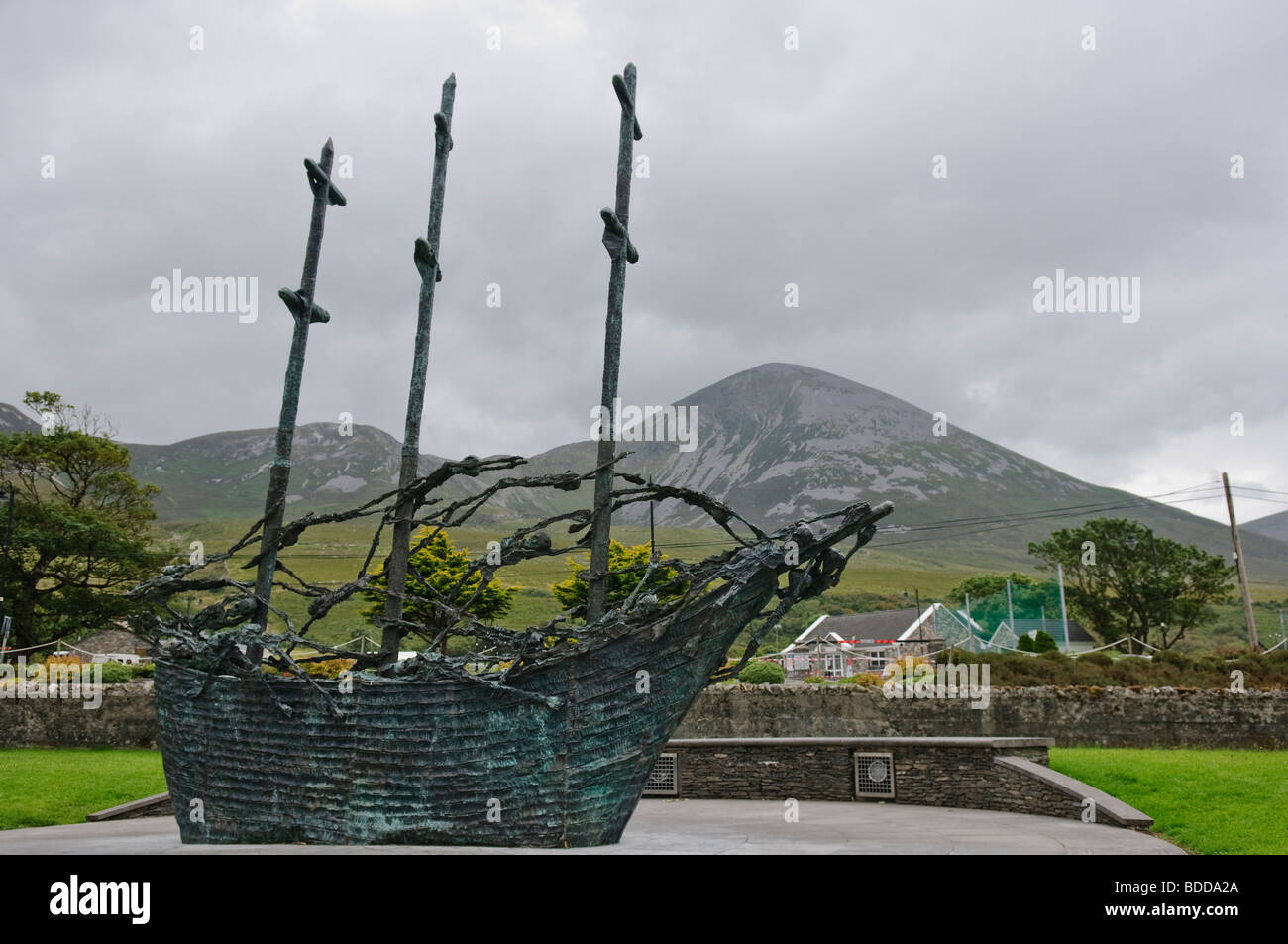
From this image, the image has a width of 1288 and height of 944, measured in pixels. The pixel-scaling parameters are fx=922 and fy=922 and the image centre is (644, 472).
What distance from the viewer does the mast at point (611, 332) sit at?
937 cm

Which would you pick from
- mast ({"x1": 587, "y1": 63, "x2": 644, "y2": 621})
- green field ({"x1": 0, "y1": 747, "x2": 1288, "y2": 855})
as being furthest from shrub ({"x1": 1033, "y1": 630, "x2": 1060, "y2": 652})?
mast ({"x1": 587, "y1": 63, "x2": 644, "y2": 621})

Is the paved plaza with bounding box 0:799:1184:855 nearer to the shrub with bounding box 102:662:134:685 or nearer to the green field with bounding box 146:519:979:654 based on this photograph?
the shrub with bounding box 102:662:134:685

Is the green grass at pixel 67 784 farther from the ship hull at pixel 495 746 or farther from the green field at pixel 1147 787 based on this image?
the ship hull at pixel 495 746

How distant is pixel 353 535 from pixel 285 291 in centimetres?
14146

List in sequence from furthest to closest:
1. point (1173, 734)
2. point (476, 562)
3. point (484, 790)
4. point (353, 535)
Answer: point (353, 535) < point (1173, 734) < point (476, 562) < point (484, 790)

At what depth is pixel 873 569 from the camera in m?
150

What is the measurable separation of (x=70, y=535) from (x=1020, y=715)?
104 ft

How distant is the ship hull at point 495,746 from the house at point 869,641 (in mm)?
25869

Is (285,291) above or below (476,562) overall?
above

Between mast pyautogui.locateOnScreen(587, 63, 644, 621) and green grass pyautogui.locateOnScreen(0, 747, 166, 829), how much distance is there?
9116 millimetres

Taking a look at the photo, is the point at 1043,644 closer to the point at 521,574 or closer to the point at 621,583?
the point at 621,583

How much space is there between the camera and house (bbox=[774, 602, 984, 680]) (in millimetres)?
43344
